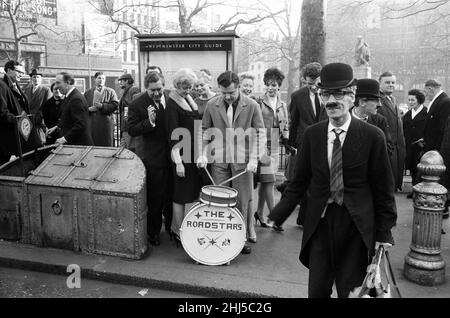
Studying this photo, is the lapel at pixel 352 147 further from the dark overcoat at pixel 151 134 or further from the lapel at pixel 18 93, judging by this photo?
the lapel at pixel 18 93

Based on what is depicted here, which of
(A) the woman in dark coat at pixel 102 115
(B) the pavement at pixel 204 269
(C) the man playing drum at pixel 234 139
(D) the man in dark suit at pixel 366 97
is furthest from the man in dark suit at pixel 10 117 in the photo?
(D) the man in dark suit at pixel 366 97

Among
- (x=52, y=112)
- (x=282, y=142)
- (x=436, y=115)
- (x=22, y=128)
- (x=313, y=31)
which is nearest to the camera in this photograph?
(x=22, y=128)

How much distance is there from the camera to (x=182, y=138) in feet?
16.9

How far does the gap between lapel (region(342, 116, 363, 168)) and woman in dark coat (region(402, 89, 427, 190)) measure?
5238mm

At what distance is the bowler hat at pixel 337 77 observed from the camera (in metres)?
2.72

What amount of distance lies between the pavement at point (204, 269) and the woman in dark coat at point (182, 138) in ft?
2.08

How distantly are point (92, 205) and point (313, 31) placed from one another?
7519mm

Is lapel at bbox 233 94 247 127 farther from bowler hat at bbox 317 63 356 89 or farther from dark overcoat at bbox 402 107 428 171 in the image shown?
dark overcoat at bbox 402 107 428 171

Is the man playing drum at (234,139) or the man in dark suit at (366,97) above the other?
the man in dark suit at (366,97)

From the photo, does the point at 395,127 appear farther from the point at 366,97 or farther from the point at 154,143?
the point at 154,143

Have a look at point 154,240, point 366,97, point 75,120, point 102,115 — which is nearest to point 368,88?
point 366,97
